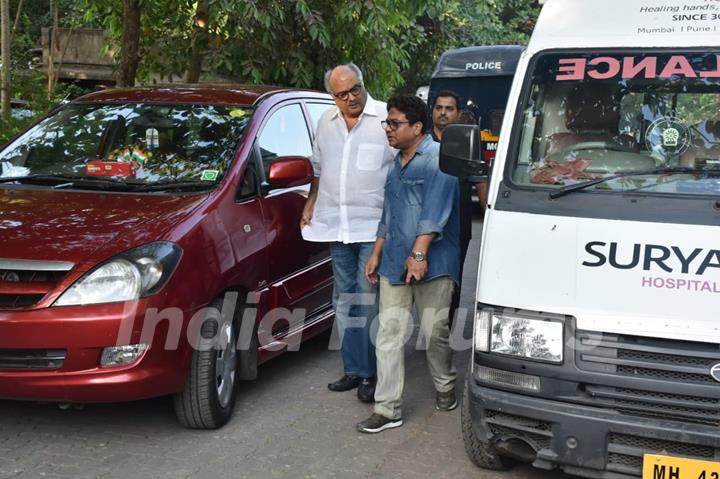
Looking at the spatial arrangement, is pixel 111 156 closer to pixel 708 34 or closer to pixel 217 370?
pixel 217 370

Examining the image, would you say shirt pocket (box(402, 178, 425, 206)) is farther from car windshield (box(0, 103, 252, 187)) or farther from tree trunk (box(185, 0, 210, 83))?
tree trunk (box(185, 0, 210, 83))

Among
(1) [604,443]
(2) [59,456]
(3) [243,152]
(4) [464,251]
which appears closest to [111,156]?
(3) [243,152]

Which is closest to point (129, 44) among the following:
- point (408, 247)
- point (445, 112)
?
point (445, 112)

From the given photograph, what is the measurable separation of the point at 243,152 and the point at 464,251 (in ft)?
5.03

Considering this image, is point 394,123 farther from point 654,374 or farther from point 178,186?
point 654,374

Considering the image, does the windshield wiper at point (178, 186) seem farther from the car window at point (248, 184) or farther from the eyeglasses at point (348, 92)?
the eyeglasses at point (348, 92)

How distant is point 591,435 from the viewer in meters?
3.61

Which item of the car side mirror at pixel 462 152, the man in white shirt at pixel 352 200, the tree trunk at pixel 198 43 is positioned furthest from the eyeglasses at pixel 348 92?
the tree trunk at pixel 198 43

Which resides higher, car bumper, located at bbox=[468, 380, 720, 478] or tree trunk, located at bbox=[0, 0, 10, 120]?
tree trunk, located at bbox=[0, 0, 10, 120]

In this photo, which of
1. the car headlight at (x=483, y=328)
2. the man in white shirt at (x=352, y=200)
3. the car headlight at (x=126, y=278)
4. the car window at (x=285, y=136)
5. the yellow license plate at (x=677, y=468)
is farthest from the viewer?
the car window at (x=285, y=136)

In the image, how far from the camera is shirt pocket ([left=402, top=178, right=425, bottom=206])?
4.85 meters

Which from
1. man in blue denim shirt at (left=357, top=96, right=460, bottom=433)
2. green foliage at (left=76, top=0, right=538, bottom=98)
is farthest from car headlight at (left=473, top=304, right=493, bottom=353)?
green foliage at (left=76, top=0, right=538, bottom=98)

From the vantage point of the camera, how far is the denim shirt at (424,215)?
15.7ft

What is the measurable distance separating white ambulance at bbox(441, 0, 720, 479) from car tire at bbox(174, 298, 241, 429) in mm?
1364
